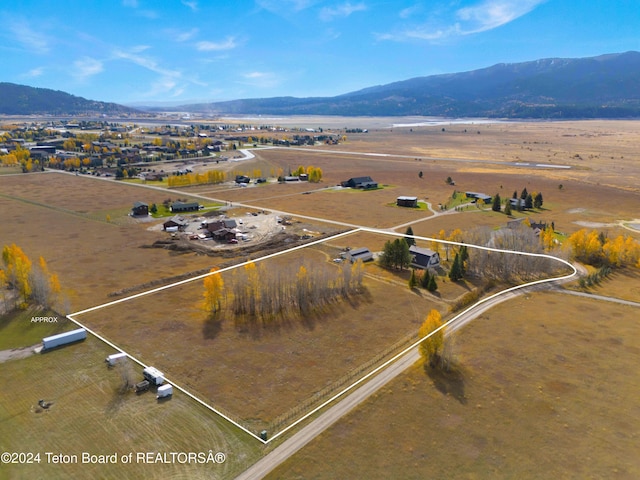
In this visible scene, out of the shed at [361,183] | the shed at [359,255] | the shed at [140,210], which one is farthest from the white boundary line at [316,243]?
the shed at [361,183]

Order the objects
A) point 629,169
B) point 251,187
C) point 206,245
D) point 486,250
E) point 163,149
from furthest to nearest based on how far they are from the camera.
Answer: point 163,149 < point 629,169 < point 251,187 < point 206,245 < point 486,250

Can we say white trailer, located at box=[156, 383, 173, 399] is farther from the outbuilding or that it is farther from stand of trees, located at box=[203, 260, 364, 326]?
the outbuilding

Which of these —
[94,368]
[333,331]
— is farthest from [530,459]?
[94,368]

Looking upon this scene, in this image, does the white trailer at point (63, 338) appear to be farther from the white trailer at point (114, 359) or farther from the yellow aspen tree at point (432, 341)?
the yellow aspen tree at point (432, 341)

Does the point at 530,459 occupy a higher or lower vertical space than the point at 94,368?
lower

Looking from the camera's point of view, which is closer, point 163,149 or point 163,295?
point 163,295

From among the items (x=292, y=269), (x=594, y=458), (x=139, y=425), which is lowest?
(x=594, y=458)

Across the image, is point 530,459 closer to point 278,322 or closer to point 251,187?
point 278,322

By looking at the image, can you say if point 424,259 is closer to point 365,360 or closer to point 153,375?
point 365,360
